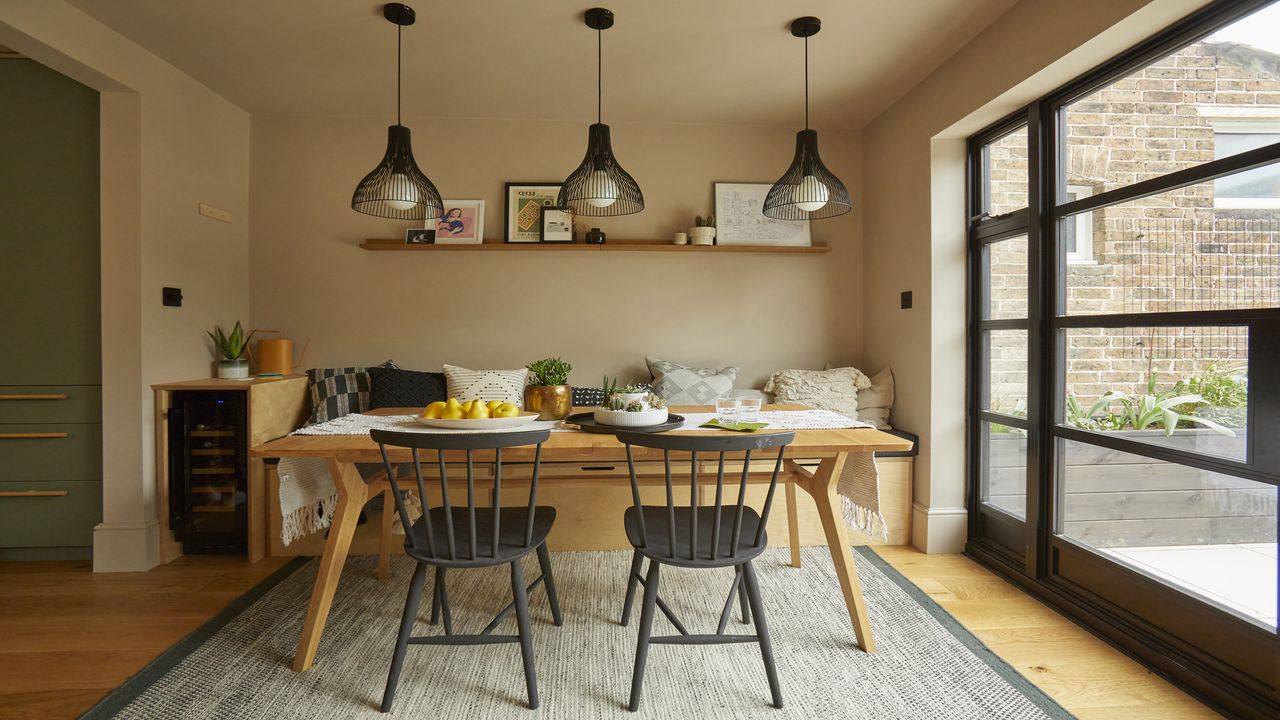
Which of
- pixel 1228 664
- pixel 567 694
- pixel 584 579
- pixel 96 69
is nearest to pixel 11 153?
pixel 96 69

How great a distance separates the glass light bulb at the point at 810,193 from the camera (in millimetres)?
2340

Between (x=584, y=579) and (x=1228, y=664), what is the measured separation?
7.08 ft

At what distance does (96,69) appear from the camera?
8.06ft

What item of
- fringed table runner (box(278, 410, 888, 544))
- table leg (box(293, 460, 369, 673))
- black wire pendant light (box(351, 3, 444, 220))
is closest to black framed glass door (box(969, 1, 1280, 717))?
fringed table runner (box(278, 410, 888, 544))

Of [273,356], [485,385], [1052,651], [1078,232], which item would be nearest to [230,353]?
[273,356]

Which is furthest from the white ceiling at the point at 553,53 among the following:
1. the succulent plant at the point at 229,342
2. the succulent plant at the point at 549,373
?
the succulent plant at the point at 549,373

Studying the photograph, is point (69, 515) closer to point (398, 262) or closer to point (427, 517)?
point (398, 262)

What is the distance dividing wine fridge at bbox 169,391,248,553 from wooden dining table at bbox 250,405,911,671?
1.17 meters

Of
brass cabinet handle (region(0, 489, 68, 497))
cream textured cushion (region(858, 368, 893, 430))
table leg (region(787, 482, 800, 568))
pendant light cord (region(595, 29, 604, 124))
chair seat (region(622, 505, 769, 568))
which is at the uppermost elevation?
pendant light cord (region(595, 29, 604, 124))

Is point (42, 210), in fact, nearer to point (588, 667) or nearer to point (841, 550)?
point (588, 667)

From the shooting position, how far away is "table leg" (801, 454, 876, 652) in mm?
1976

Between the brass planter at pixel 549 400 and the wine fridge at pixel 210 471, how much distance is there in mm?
1584

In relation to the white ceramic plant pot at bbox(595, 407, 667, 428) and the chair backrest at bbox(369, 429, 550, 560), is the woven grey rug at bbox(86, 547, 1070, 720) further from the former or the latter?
the white ceramic plant pot at bbox(595, 407, 667, 428)

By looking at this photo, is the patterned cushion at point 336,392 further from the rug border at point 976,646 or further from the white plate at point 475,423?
the rug border at point 976,646
